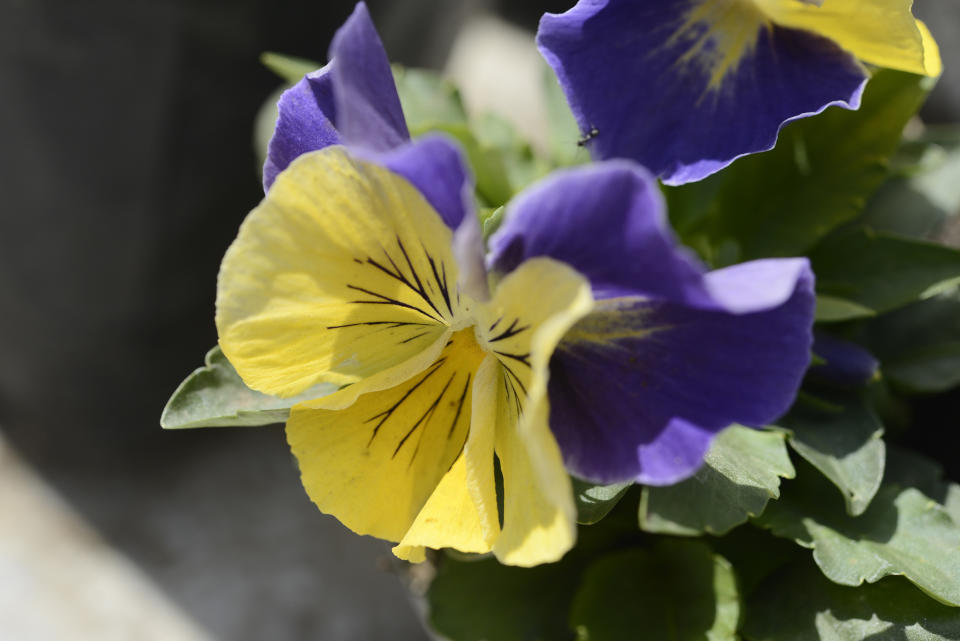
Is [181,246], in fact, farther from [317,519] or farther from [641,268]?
[641,268]

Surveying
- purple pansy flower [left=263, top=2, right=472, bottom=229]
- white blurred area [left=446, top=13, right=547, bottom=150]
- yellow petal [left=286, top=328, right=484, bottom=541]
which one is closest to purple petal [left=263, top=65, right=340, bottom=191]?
purple pansy flower [left=263, top=2, right=472, bottom=229]

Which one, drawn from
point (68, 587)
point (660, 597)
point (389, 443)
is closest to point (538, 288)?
point (389, 443)

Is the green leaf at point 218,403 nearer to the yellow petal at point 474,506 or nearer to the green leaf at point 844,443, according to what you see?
the yellow petal at point 474,506

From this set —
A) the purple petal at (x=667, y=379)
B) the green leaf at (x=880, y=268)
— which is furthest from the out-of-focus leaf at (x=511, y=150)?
the purple petal at (x=667, y=379)

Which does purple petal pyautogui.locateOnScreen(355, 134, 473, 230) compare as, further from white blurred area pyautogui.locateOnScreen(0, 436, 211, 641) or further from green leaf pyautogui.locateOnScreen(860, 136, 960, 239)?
white blurred area pyautogui.locateOnScreen(0, 436, 211, 641)

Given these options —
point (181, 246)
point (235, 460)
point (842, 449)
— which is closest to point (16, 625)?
point (235, 460)

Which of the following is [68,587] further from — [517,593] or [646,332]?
[646,332]
